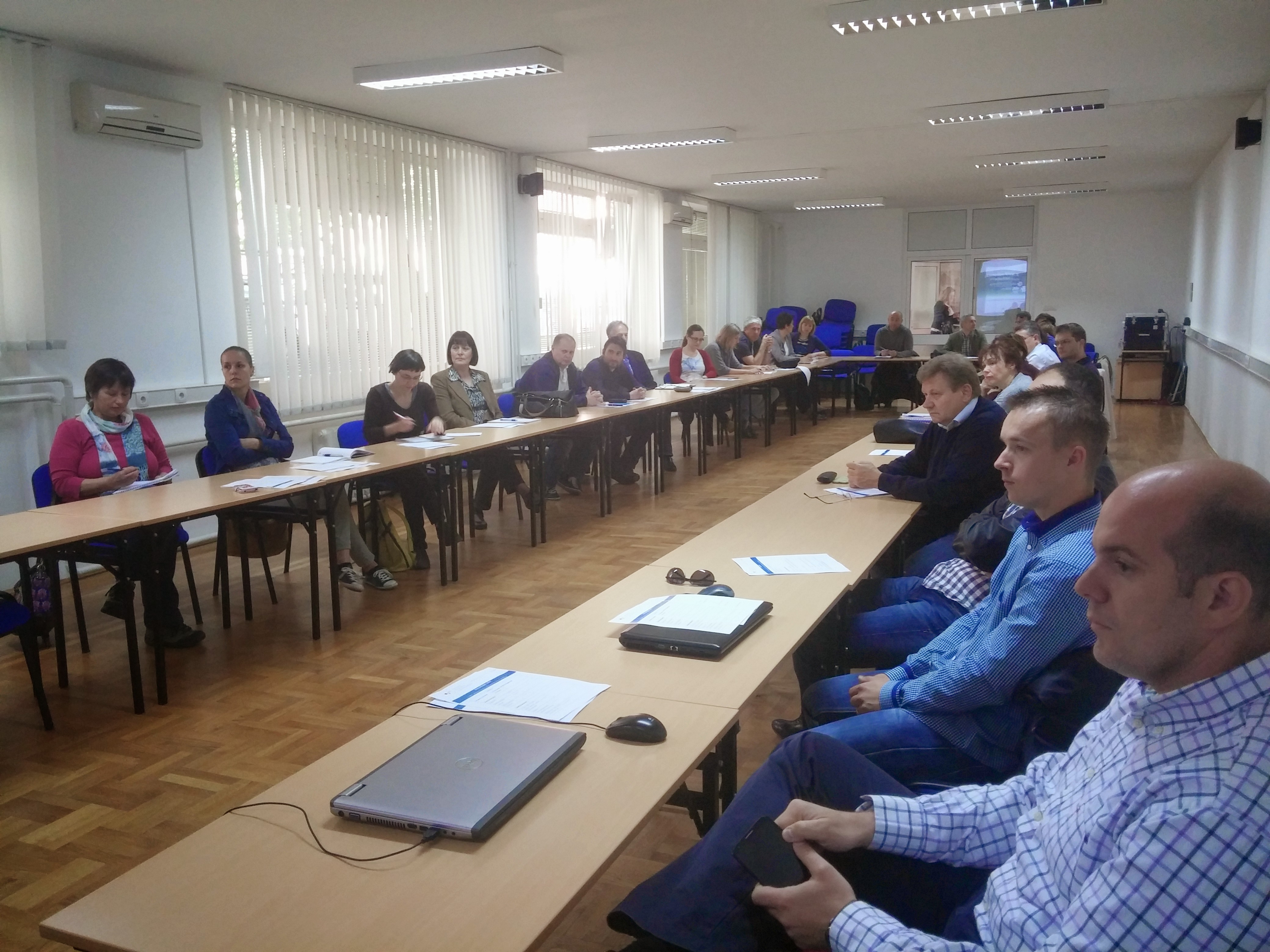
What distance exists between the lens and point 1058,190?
12.2 m

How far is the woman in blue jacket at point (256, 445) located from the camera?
178 inches

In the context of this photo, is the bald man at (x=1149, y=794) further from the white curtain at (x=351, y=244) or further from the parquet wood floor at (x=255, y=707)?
the white curtain at (x=351, y=244)

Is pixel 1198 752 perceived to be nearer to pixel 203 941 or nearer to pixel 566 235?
pixel 203 941

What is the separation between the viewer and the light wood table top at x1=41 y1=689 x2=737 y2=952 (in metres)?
1.08

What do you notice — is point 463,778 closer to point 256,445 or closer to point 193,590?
point 193,590

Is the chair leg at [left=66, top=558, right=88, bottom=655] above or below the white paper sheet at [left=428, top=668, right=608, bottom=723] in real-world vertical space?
below

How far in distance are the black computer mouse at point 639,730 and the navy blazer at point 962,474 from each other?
6.66 ft

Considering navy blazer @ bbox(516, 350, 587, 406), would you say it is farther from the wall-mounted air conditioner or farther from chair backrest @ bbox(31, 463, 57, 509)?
chair backrest @ bbox(31, 463, 57, 509)

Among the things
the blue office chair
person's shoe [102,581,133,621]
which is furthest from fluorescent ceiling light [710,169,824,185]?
person's shoe [102,581,133,621]

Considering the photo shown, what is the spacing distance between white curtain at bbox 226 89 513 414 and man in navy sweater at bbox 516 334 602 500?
1.20 metres

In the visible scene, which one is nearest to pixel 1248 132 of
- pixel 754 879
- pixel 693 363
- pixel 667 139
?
pixel 667 139

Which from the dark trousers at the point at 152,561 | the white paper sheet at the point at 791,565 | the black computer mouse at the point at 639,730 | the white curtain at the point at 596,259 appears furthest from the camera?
the white curtain at the point at 596,259

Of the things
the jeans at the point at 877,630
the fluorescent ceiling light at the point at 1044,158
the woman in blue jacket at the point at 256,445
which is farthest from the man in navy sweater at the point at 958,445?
the fluorescent ceiling light at the point at 1044,158

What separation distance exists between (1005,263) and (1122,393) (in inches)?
107
